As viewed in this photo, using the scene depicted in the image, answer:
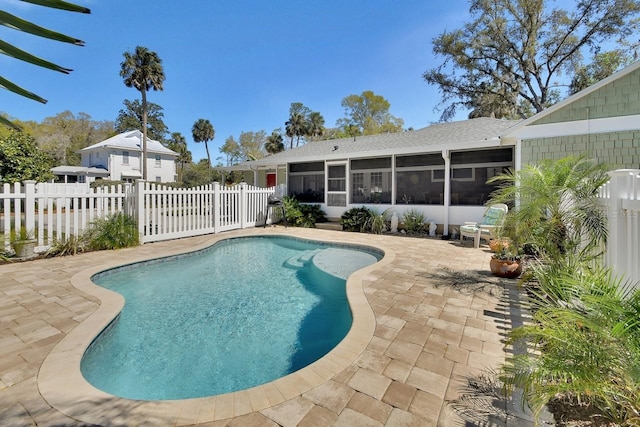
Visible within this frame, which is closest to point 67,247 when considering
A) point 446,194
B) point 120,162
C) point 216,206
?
point 216,206

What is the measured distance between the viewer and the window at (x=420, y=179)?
10.9 meters

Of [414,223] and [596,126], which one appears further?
[414,223]

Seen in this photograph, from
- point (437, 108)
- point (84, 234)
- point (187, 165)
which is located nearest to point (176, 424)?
point (84, 234)

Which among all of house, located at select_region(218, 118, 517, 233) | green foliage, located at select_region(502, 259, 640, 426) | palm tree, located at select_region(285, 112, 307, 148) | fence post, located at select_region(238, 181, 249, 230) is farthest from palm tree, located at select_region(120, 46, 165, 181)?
green foliage, located at select_region(502, 259, 640, 426)

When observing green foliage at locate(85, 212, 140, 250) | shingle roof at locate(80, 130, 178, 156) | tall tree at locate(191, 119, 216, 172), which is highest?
tall tree at locate(191, 119, 216, 172)

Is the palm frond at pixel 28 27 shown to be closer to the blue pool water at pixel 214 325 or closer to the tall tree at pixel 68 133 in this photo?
the blue pool water at pixel 214 325

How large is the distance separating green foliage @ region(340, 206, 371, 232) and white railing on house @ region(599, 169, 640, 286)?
305 inches

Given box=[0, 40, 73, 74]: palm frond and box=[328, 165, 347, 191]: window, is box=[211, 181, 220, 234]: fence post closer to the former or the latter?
box=[328, 165, 347, 191]: window

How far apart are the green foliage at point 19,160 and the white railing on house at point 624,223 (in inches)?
875

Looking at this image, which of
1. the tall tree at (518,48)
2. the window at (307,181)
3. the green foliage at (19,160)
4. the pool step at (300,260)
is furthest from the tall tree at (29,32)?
the tall tree at (518,48)

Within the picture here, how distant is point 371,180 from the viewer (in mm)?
12242

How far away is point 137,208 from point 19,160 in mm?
13744

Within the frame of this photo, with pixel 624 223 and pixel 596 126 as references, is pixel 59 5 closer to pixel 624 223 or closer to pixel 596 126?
pixel 624 223

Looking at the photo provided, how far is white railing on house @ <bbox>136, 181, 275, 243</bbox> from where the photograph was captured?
8.37 metres
